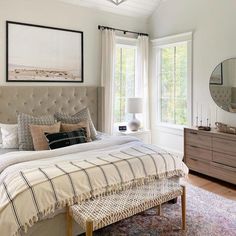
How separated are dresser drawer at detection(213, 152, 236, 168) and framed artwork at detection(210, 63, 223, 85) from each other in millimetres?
1149

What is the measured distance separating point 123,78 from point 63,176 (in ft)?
10.7

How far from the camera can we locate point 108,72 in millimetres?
4672

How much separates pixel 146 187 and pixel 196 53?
279cm

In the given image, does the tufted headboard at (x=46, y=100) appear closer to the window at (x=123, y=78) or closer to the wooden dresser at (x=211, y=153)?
the window at (x=123, y=78)

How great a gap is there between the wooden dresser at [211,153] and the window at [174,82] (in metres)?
0.63

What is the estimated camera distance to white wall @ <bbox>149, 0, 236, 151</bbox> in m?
3.91

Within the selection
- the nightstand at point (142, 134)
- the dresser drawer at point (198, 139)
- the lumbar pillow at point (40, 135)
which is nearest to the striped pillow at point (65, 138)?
the lumbar pillow at point (40, 135)

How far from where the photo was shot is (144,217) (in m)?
2.77

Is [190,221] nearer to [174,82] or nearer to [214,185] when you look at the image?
[214,185]

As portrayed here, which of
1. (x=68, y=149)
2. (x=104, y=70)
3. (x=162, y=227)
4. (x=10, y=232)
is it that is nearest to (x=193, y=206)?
(x=162, y=227)

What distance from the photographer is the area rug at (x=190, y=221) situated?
8.13 feet

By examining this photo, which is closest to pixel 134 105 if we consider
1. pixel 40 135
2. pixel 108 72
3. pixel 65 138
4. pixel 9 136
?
pixel 108 72

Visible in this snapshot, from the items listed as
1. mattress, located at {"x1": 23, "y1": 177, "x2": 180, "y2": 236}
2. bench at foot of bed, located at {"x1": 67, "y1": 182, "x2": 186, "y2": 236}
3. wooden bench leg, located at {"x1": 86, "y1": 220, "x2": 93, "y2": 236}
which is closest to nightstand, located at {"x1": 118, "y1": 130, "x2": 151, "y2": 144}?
bench at foot of bed, located at {"x1": 67, "y1": 182, "x2": 186, "y2": 236}

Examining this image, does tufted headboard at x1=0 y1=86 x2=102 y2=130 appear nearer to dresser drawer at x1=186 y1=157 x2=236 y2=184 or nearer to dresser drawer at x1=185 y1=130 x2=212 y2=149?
dresser drawer at x1=185 y1=130 x2=212 y2=149
